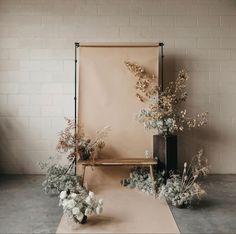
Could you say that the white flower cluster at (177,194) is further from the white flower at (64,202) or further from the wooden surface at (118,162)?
the white flower at (64,202)

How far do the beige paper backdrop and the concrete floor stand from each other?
1.26 meters

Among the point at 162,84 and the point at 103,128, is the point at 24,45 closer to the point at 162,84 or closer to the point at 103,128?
the point at 103,128

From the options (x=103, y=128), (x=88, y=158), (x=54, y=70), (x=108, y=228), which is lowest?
(x=108, y=228)

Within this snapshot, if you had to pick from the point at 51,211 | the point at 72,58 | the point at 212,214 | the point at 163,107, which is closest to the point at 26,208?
the point at 51,211

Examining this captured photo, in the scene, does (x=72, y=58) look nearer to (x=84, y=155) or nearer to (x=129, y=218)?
(x=84, y=155)

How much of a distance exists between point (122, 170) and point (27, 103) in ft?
6.66

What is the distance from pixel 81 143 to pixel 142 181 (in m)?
1.07

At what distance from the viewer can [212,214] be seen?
13.1 ft

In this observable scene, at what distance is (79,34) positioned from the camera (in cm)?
604

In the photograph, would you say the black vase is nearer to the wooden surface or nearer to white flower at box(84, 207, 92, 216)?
the wooden surface

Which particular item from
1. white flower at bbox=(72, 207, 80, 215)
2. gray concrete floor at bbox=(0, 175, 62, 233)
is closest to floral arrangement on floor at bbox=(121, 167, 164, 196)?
gray concrete floor at bbox=(0, 175, 62, 233)

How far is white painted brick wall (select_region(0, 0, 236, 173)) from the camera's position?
6.02m

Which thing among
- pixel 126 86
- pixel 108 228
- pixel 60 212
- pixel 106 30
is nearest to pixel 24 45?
pixel 106 30

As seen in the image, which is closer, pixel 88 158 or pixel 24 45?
pixel 88 158
